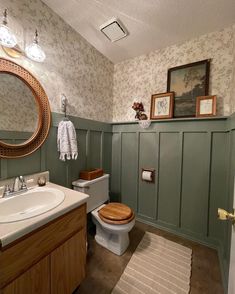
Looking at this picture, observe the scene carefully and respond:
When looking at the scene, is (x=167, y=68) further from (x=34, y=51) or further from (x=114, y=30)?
(x=34, y=51)

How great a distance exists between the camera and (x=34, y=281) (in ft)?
2.66

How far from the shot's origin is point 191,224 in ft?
5.93

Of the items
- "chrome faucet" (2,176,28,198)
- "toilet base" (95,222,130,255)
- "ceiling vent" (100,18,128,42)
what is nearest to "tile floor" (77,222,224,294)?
"toilet base" (95,222,130,255)

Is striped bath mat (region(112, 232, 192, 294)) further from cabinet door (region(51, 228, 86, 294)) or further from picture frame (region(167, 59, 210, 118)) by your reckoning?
picture frame (region(167, 59, 210, 118))

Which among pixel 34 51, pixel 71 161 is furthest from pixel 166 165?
pixel 34 51

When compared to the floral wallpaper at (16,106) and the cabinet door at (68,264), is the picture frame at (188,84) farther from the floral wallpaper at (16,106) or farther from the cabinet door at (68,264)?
the cabinet door at (68,264)

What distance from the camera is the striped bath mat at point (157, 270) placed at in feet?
4.00

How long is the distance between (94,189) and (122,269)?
0.83 metres

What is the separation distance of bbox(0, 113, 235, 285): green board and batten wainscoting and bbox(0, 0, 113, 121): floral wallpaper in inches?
9.2

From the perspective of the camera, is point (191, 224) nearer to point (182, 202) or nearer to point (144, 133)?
point (182, 202)

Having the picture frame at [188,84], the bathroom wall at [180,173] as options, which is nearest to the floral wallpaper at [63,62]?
the bathroom wall at [180,173]

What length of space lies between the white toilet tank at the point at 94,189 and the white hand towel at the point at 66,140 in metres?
0.36

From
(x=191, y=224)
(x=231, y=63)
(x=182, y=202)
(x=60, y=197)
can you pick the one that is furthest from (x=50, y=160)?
(x=231, y=63)

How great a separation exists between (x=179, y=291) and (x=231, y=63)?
2.26 m
